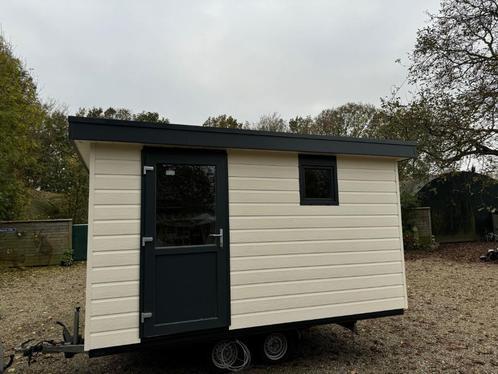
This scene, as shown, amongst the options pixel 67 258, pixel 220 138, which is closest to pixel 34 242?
pixel 67 258

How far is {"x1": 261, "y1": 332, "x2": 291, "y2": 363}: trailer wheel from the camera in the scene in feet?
10.8

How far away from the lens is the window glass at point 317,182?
137 inches

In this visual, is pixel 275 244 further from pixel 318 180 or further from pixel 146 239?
pixel 146 239

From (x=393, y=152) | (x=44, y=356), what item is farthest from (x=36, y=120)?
(x=393, y=152)

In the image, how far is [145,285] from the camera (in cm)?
275

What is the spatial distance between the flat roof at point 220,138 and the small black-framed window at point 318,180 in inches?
5.5

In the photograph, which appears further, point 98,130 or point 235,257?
point 235,257

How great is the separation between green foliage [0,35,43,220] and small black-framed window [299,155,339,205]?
875 cm

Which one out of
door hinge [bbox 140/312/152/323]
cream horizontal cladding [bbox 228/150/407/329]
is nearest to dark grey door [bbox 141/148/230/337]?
door hinge [bbox 140/312/152/323]

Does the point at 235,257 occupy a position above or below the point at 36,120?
below

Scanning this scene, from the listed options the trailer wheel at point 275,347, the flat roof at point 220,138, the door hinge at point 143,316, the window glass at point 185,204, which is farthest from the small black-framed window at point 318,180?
the door hinge at point 143,316

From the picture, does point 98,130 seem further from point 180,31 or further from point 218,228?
point 180,31

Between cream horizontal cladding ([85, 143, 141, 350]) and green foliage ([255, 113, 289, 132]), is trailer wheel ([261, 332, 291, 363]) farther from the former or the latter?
green foliage ([255, 113, 289, 132])

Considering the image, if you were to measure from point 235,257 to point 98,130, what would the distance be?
1.55 metres
